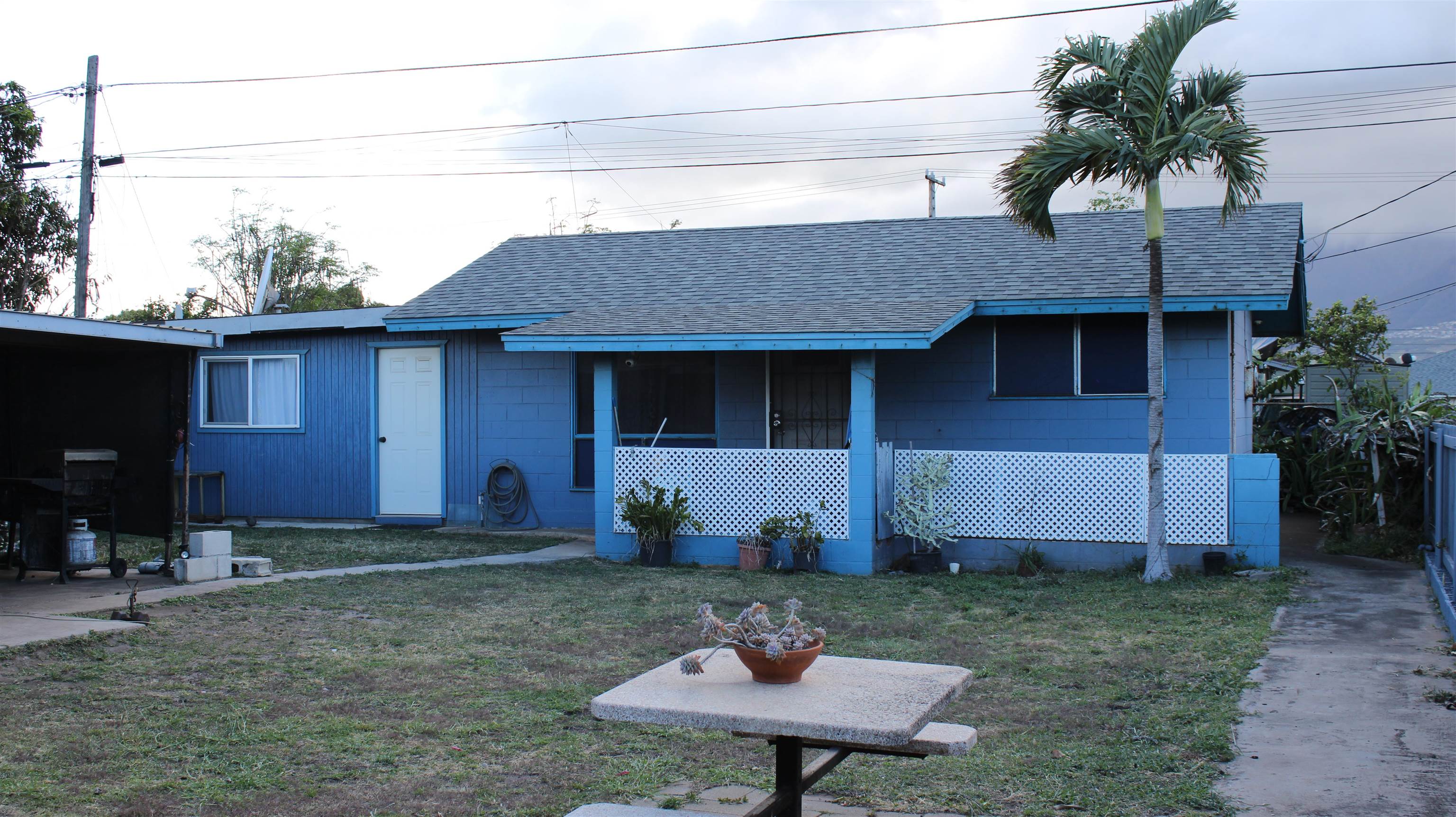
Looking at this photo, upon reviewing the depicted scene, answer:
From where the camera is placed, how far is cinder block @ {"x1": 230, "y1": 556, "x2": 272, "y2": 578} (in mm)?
9648

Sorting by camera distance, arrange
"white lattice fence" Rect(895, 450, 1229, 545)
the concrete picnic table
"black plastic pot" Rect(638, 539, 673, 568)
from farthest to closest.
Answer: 1. "black plastic pot" Rect(638, 539, 673, 568)
2. "white lattice fence" Rect(895, 450, 1229, 545)
3. the concrete picnic table

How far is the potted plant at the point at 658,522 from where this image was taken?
11000mm

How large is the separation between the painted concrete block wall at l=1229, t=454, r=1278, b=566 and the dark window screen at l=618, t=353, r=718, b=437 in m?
5.68

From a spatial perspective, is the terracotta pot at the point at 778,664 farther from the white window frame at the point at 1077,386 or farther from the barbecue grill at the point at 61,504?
the white window frame at the point at 1077,386

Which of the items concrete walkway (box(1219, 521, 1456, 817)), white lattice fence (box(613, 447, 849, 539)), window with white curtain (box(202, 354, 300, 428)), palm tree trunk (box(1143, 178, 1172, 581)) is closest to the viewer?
concrete walkway (box(1219, 521, 1456, 817))

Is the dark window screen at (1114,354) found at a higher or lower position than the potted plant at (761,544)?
higher

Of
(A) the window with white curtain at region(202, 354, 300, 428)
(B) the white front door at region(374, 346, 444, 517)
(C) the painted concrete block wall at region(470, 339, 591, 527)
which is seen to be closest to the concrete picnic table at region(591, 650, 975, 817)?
(C) the painted concrete block wall at region(470, 339, 591, 527)

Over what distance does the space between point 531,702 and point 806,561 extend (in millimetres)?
5362

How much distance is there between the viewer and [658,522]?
10992 millimetres

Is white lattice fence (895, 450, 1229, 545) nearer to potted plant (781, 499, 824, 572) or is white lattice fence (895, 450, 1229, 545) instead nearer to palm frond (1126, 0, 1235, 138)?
potted plant (781, 499, 824, 572)

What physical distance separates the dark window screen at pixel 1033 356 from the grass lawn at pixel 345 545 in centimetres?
534

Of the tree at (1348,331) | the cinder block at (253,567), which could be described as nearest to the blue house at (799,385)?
the cinder block at (253,567)

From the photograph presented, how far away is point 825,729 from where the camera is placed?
3.08 m

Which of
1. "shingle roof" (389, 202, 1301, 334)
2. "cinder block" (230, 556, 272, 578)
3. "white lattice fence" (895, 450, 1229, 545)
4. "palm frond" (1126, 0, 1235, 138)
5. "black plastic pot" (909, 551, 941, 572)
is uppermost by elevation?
"palm frond" (1126, 0, 1235, 138)
